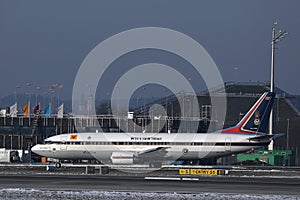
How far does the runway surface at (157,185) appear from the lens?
37562 millimetres

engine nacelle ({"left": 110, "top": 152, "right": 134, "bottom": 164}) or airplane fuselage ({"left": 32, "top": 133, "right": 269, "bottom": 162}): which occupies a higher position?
airplane fuselage ({"left": 32, "top": 133, "right": 269, "bottom": 162})

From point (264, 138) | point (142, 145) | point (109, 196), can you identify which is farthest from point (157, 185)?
point (264, 138)

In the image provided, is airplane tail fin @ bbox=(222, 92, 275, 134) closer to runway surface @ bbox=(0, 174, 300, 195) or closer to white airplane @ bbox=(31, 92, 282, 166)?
white airplane @ bbox=(31, 92, 282, 166)

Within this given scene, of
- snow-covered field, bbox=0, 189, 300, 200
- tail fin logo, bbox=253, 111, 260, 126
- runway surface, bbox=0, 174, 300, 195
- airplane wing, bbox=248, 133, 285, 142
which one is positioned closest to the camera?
snow-covered field, bbox=0, 189, 300, 200

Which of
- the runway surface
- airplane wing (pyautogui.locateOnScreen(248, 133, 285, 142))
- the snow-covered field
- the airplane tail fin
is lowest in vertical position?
the runway surface

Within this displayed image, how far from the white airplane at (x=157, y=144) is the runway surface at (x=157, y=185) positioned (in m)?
22.8

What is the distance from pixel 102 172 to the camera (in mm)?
53031

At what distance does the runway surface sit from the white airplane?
22.8 meters

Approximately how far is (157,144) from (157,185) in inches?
1186

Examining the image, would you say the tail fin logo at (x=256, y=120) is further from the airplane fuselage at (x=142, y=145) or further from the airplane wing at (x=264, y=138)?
the airplane wing at (x=264, y=138)

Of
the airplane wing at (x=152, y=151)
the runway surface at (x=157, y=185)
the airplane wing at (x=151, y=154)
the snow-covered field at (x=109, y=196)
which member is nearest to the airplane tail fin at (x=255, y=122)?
the airplane wing at (x=152, y=151)

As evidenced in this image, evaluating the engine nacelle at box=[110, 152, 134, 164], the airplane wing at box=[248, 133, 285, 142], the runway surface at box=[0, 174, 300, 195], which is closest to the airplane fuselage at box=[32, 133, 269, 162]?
the airplane wing at box=[248, 133, 285, 142]

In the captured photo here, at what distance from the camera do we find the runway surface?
37.6 m

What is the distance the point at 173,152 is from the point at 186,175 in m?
19.3
